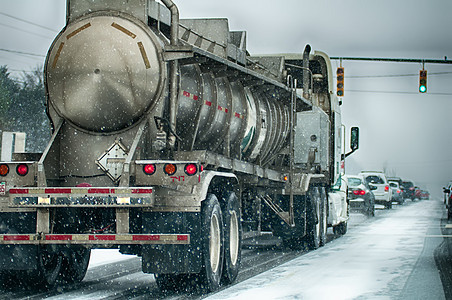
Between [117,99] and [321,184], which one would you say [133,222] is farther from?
[321,184]

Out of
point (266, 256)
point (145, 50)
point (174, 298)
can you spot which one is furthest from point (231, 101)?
point (266, 256)

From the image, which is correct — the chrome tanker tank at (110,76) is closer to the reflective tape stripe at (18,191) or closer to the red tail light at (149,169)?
the red tail light at (149,169)

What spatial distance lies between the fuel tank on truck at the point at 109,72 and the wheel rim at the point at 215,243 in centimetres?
158

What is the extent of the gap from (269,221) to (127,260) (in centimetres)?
271

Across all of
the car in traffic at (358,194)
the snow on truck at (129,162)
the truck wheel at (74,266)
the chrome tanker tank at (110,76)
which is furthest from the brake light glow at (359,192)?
the chrome tanker tank at (110,76)

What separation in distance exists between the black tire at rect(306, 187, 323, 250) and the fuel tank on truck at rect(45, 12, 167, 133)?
24.7ft

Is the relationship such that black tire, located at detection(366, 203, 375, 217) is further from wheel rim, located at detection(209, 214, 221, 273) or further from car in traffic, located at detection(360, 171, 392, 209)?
wheel rim, located at detection(209, 214, 221, 273)

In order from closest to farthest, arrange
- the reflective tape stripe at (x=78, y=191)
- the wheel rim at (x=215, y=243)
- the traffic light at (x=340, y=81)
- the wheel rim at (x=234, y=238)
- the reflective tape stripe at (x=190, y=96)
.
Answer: the reflective tape stripe at (x=78, y=191), the wheel rim at (x=215, y=243), the reflective tape stripe at (x=190, y=96), the wheel rim at (x=234, y=238), the traffic light at (x=340, y=81)

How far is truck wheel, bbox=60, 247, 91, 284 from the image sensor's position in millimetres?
10297

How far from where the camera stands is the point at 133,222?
906 centimetres

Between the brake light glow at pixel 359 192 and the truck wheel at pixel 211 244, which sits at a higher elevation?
the brake light glow at pixel 359 192

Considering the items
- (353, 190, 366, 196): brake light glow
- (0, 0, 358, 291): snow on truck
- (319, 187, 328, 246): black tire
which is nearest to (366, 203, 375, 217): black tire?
(353, 190, 366, 196): brake light glow

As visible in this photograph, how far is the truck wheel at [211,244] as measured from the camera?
9.04 metres

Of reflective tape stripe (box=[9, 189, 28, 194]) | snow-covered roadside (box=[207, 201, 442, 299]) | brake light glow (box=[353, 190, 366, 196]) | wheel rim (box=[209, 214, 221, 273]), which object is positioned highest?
brake light glow (box=[353, 190, 366, 196])
